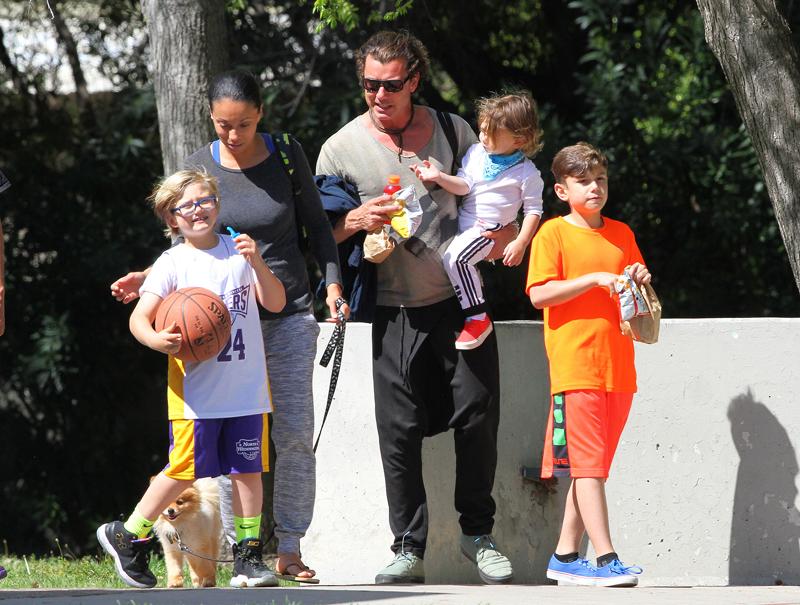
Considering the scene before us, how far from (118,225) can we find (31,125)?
153 centimetres

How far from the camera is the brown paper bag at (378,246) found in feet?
16.9

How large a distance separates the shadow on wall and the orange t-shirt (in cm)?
83

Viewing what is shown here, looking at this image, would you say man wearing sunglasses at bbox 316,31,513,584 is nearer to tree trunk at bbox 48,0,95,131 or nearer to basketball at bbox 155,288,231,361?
basketball at bbox 155,288,231,361

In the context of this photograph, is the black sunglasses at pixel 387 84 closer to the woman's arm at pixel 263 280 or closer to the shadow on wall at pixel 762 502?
the woman's arm at pixel 263 280

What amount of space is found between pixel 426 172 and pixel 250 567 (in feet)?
5.88

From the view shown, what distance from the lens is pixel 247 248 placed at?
186 inches

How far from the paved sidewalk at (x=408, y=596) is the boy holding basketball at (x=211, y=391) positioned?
22 centimetres

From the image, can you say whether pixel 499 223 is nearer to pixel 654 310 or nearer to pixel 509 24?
pixel 654 310

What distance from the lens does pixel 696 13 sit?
9695 mm

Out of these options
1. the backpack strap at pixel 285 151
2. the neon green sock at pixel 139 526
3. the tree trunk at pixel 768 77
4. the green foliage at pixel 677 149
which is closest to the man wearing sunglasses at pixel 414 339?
the backpack strap at pixel 285 151

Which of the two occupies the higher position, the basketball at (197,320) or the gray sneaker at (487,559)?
the basketball at (197,320)

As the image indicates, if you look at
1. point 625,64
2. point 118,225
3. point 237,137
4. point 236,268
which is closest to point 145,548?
point 236,268

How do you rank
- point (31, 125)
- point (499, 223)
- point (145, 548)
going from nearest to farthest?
1. point (145, 548)
2. point (499, 223)
3. point (31, 125)

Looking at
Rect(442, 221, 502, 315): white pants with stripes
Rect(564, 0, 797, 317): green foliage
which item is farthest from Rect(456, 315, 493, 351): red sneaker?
Rect(564, 0, 797, 317): green foliage
